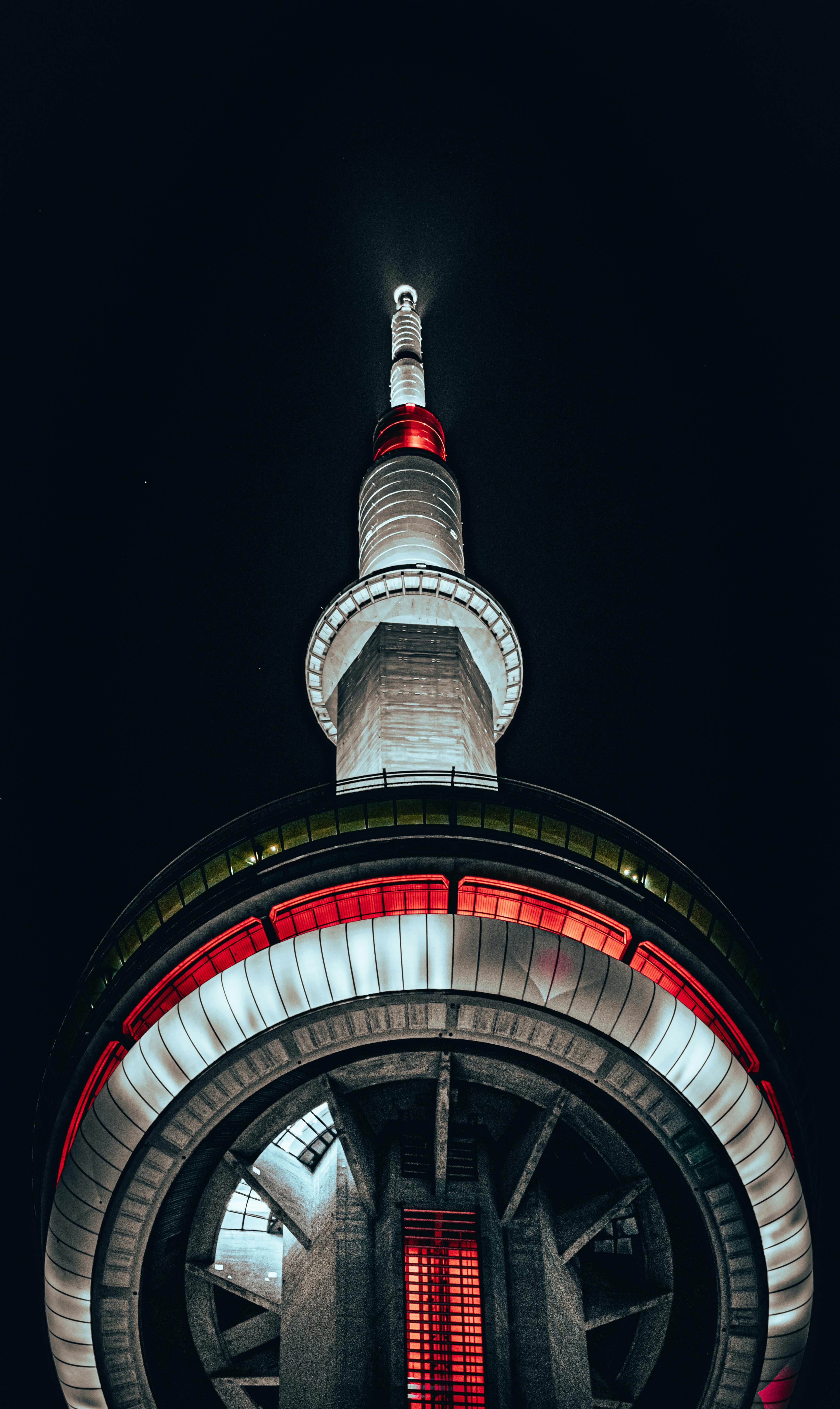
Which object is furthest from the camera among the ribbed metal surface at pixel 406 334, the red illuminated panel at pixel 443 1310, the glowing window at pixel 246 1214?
the ribbed metal surface at pixel 406 334

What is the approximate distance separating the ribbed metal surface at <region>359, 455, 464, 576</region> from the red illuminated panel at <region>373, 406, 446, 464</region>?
80.8 inches

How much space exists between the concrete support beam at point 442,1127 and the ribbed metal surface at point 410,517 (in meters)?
21.1

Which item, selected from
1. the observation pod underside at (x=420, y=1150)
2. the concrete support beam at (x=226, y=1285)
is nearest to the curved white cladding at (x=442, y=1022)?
the observation pod underside at (x=420, y=1150)

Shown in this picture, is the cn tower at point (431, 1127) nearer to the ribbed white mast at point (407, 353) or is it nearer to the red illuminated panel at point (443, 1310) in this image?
the red illuminated panel at point (443, 1310)

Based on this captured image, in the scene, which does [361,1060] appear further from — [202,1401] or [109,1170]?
[202,1401]

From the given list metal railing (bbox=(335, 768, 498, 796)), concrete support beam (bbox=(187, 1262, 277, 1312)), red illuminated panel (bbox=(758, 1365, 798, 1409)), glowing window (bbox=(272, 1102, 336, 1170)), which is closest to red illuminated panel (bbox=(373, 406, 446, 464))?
metal railing (bbox=(335, 768, 498, 796))

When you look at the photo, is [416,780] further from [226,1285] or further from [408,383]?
[408,383]

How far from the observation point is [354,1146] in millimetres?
26422

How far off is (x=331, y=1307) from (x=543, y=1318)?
191 inches

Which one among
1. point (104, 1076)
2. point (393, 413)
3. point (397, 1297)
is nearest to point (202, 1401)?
point (397, 1297)

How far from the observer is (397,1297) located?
24.3m

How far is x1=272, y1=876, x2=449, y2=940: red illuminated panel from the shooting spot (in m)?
A: 26.3

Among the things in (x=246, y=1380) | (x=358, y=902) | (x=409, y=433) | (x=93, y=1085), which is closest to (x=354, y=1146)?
(x=358, y=902)

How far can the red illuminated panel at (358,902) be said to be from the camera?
26266 mm
